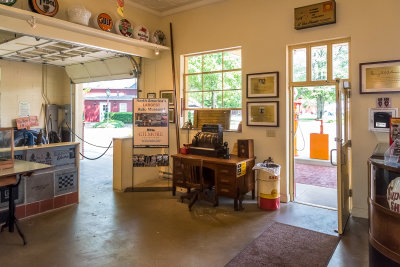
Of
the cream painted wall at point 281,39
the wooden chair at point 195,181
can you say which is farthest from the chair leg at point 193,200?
the cream painted wall at point 281,39

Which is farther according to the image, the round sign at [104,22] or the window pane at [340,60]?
the round sign at [104,22]

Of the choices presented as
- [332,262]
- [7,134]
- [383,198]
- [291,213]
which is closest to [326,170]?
[291,213]

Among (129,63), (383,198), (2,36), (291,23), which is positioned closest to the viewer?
(383,198)

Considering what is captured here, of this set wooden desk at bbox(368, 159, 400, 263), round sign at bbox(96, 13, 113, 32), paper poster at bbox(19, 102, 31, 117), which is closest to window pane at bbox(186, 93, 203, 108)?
round sign at bbox(96, 13, 113, 32)

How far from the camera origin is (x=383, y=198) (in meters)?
2.24

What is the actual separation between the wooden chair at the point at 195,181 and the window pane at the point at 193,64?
211 cm

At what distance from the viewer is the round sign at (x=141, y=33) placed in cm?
528

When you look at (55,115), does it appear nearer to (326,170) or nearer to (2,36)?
(2,36)

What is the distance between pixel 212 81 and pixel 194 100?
592mm

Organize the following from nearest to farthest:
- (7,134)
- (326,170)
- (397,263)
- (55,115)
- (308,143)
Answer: (397,263)
(7,134)
(326,170)
(55,115)
(308,143)

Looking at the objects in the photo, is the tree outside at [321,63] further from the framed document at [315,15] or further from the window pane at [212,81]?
the window pane at [212,81]

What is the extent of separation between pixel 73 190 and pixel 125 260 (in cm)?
225

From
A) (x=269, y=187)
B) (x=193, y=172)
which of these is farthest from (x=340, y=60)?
(x=193, y=172)

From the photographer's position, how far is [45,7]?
3955 mm
